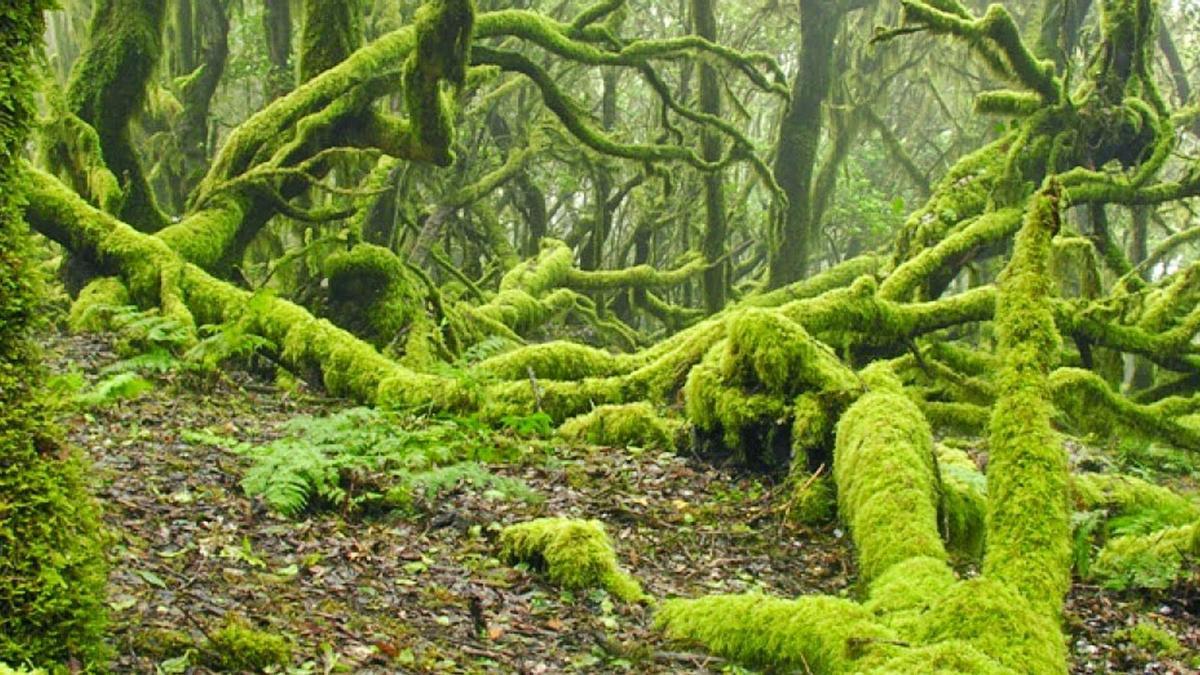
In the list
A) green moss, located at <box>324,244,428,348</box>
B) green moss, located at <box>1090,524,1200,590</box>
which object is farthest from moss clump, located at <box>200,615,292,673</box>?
green moss, located at <box>324,244,428,348</box>

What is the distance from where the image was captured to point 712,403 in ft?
23.9

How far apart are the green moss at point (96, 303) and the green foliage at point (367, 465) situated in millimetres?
3129

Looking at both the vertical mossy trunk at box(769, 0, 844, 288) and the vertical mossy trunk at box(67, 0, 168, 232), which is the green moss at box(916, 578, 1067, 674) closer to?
the vertical mossy trunk at box(67, 0, 168, 232)

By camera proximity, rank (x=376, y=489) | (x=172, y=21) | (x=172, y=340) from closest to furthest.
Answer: (x=376, y=489)
(x=172, y=340)
(x=172, y=21)

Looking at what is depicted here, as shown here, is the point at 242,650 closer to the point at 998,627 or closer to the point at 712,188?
the point at 998,627

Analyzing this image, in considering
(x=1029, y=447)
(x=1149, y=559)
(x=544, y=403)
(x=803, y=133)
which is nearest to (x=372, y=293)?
(x=544, y=403)

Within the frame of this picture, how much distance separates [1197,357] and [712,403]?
661 centimetres

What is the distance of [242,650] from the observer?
3.47 meters

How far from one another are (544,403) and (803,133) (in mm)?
9248

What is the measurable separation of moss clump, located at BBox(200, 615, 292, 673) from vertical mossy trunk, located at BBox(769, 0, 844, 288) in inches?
524

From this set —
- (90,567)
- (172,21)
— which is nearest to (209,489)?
(90,567)

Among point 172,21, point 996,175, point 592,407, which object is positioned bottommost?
point 592,407

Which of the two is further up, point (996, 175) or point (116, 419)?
point (996, 175)

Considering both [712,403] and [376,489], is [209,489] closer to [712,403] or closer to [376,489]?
[376,489]
